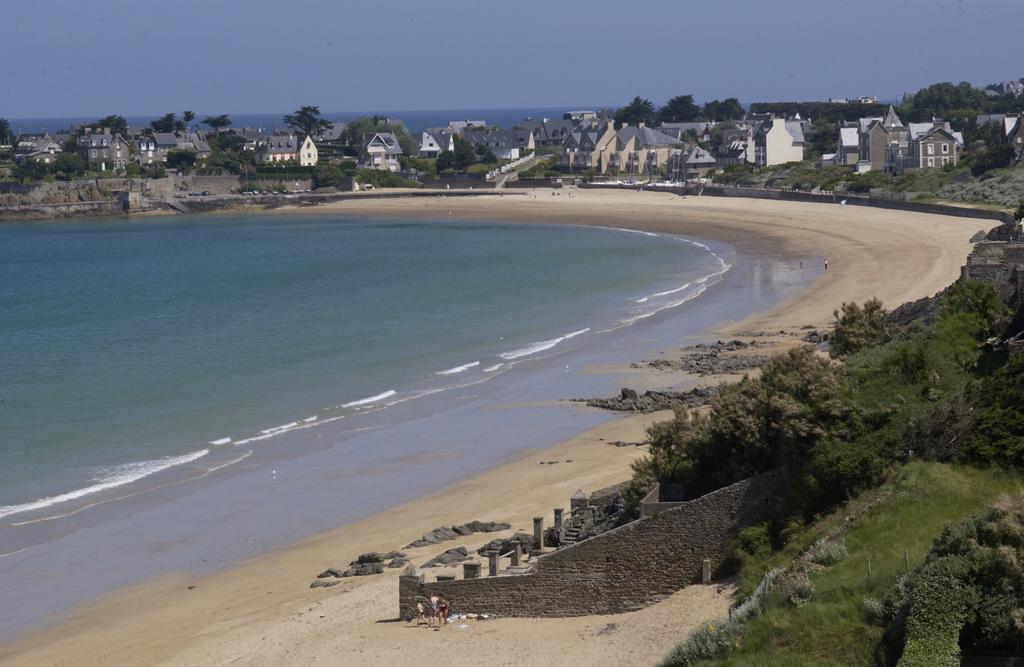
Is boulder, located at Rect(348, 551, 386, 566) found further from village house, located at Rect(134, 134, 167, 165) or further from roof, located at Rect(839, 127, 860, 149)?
village house, located at Rect(134, 134, 167, 165)

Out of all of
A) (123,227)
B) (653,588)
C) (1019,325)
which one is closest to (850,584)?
(653,588)

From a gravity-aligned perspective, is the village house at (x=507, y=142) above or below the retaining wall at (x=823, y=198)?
above

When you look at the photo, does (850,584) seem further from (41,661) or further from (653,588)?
(41,661)

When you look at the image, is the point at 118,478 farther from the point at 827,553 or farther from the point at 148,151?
the point at 148,151

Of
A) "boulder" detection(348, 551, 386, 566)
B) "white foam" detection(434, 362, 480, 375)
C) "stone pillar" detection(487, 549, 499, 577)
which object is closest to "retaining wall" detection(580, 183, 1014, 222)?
"white foam" detection(434, 362, 480, 375)

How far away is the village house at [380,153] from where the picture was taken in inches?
5162

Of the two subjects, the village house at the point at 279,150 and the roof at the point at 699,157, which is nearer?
the roof at the point at 699,157

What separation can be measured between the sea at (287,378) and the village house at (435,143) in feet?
234

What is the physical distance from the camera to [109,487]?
87.9ft

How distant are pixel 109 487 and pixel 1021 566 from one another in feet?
63.0

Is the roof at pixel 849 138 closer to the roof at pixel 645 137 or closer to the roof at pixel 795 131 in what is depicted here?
the roof at pixel 795 131

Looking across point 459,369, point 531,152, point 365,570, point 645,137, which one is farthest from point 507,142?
point 365,570

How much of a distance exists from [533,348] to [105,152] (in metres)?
96.7

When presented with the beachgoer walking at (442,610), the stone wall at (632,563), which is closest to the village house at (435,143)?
the beachgoer walking at (442,610)
